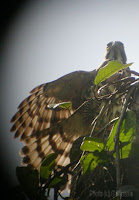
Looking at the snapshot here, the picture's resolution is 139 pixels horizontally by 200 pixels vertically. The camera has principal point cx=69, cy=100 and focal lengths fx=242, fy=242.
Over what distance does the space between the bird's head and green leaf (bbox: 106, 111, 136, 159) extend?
251cm

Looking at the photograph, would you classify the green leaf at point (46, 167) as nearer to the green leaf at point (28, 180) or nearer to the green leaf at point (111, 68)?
the green leaf at point (28, 180)

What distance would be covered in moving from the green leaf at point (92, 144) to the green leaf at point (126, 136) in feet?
0.13

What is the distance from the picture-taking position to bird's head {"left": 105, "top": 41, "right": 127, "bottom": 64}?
3566 millimetres

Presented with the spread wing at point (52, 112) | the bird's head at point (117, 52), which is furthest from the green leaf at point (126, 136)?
the bird's head at point (117, 52)

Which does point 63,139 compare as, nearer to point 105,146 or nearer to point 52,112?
point 52,112

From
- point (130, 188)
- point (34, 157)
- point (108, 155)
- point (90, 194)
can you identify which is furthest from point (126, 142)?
point (34, 157)

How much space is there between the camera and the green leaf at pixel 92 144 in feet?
3.64

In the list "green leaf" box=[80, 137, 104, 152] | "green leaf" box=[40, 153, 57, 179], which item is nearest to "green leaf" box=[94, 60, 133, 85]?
"green leaf" box=[80, 137, 104, 152]

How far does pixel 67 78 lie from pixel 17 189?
190 cm

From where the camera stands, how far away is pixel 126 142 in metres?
1.12

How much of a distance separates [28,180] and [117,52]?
282 cm

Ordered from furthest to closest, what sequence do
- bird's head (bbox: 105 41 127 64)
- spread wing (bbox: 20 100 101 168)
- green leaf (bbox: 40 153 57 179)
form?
1. bird's head (bbox: 105 41 127 64)
2. spread wing (bbox: 20 100 101 168)
3. green leaf (bbox: 40 153 57 179)

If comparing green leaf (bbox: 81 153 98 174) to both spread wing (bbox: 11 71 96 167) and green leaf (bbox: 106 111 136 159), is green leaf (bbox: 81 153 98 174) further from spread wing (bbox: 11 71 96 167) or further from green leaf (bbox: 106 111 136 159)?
spread wing (bbox: 11 71 96 167)

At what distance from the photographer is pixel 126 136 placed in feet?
3.74
